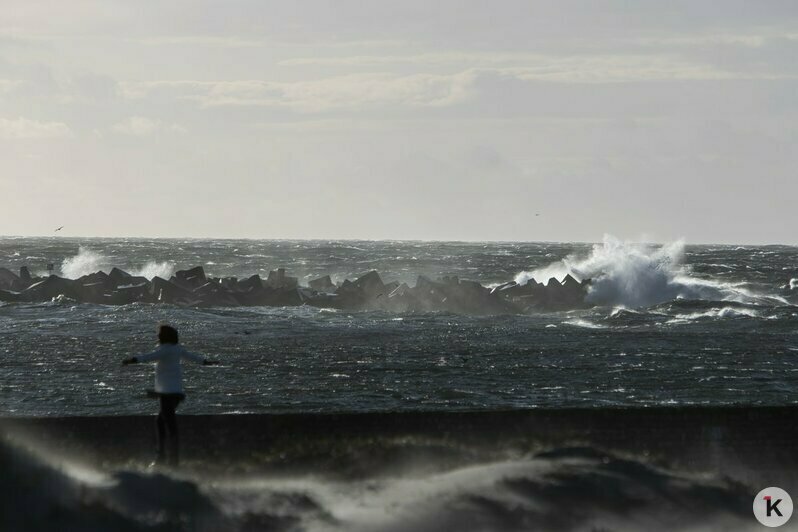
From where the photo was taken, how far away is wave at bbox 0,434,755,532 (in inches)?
370

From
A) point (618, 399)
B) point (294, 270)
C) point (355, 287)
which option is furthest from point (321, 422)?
point (294, 270)

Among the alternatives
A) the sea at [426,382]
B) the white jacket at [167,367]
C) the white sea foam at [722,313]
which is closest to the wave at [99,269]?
the sea at [426,382]

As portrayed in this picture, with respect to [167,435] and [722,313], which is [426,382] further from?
[722,313]

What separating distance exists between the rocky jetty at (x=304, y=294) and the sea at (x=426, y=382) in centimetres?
161

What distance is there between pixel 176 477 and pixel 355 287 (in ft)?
130

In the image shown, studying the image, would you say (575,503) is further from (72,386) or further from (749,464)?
(72,386)

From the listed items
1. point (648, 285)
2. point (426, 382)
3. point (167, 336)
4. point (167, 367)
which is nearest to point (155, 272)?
point (648, 285)

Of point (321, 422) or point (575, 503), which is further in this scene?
point (321, 422)

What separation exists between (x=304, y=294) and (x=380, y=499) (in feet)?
132

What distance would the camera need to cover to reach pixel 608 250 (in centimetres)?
6962

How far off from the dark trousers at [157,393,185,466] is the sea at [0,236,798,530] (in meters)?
0.19

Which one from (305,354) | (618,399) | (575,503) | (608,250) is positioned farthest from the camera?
(608,250)

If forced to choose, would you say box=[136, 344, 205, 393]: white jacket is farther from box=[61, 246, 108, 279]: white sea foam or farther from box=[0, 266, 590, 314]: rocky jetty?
box=[61, 246, 108, 279]: white sea foam

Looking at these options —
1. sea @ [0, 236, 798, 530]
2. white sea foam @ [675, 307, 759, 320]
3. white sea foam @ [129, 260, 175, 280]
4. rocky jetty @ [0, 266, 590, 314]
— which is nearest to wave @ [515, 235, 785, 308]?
sea @ [0, 236, 798, 530]
